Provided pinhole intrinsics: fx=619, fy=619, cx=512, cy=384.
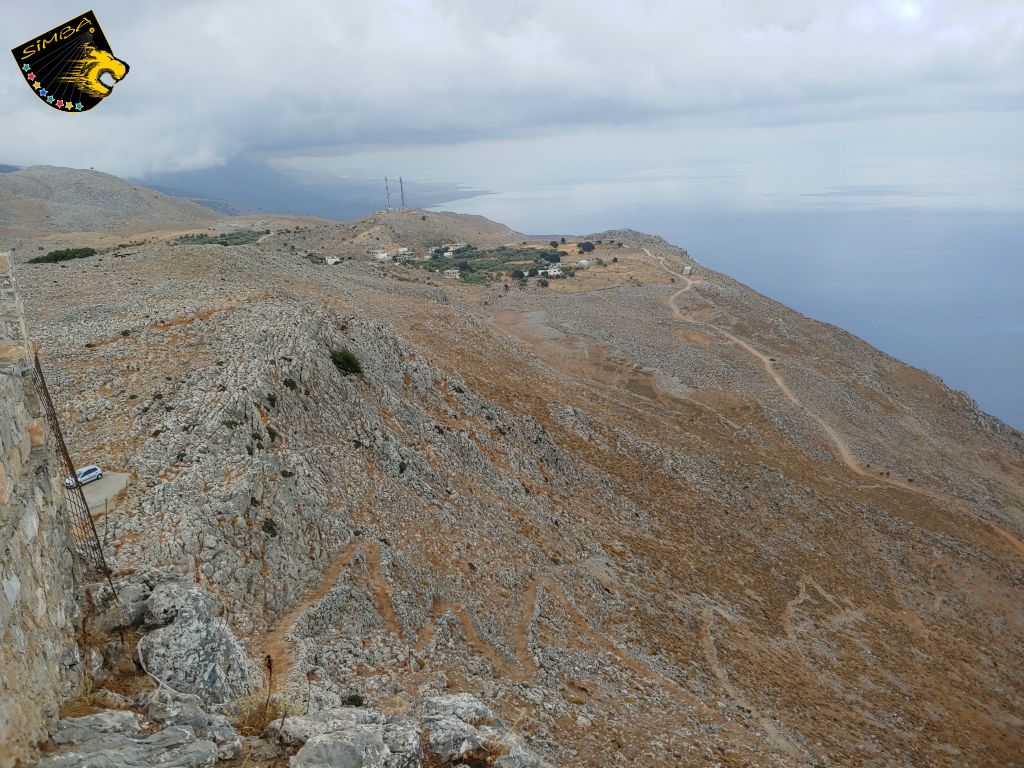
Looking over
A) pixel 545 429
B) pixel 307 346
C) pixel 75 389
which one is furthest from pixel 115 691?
pixel 545 429

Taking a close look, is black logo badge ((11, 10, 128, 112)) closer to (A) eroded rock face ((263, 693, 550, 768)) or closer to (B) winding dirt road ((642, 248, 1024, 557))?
(A) eroded rock face ((263, 693, 550, 768))

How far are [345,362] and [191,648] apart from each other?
15744 millimetres

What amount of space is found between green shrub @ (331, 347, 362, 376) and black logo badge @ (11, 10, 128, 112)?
14.7m

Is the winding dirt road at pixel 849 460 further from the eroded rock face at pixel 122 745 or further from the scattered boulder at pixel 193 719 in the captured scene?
the eroded rock face at pixel 122 745

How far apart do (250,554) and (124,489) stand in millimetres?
3635

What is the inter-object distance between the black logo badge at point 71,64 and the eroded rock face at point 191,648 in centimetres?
888

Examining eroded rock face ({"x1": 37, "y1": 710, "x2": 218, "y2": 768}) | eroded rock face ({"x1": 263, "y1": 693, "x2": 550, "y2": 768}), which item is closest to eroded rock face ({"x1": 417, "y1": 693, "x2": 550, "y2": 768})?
eroded rock face ({"x1": 263, "y1": 693, "x2": 550, "y2": 768})

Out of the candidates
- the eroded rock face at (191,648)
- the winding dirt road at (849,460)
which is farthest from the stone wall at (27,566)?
the winding dirt road at (849,460)

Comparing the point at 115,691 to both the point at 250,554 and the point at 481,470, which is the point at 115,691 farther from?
the point at 481,470

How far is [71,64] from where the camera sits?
34.7ft

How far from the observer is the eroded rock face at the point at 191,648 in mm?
10125

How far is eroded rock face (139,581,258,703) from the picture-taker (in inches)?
399

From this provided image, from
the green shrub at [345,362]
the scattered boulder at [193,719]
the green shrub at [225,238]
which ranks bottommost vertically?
the scattered boulder at [193,719]

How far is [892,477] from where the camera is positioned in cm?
4344
